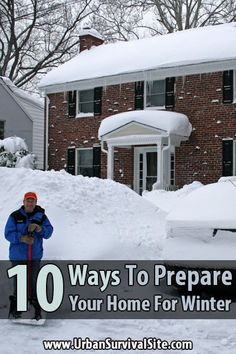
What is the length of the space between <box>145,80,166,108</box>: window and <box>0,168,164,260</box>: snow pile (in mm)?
11087

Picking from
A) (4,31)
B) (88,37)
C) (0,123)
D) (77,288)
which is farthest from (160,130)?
(4,31)

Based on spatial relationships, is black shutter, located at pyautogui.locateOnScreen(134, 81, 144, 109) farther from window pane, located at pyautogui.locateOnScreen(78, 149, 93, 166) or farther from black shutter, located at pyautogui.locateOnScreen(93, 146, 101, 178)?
window pane, located at pyautogui.locateOnScreen(78, 149, 93, 166)

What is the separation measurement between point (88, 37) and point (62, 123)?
5.23 m

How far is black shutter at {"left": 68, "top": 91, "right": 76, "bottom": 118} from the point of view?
23422 millimetres

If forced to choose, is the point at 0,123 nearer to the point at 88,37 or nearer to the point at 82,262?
the point at 88,37

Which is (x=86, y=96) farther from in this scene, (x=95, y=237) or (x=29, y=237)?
(x=29, y=237)

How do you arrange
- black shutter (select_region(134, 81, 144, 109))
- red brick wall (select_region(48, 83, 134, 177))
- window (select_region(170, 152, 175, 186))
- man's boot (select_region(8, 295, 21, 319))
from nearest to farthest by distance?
man's boot (select_region(8, 295, 21, 319)) → window (select_region(170, 152, 175, 186)) → black shutter (select_region(134, 81, 144, 109)) → red brick wall (select_region(48, 83, 134, 177))

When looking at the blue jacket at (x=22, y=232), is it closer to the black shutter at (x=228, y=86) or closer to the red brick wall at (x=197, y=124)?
the red brick wall at (x=197, y=124)

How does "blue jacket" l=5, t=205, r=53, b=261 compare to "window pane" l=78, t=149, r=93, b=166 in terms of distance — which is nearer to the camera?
"blue jacket" l=5, t=205, r=53, b=261

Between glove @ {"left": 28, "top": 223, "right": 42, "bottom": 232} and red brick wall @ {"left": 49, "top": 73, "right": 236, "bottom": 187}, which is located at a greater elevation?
red brick wall @ {"left": 49, "top": 73, "right": 236, "bottom": 187}

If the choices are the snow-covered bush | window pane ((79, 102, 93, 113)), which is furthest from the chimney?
the snow-covered bush

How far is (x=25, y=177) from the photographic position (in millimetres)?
9711

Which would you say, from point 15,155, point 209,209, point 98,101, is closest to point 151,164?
point 98,101

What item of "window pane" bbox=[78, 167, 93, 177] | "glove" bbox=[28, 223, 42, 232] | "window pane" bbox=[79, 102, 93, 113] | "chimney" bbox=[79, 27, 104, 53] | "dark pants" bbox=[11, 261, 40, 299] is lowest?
"dark pants" bbox=[11, 261, 40, 299]
